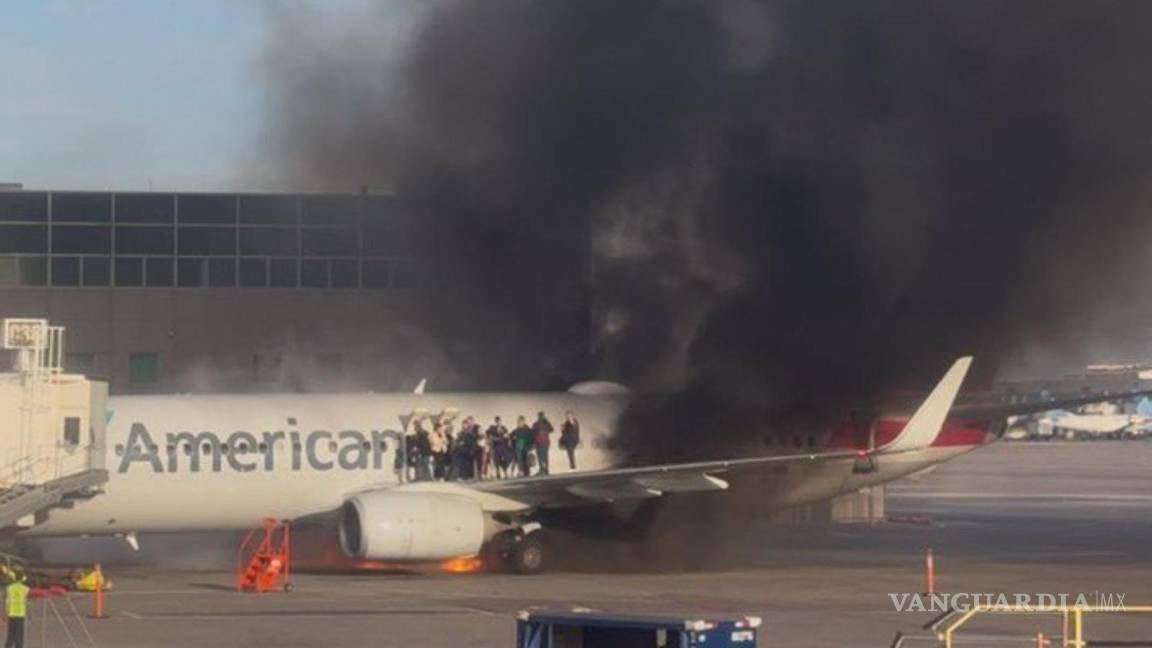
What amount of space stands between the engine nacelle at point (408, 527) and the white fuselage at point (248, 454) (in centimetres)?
206

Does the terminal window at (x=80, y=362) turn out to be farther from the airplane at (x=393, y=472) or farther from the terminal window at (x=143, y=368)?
the airplane at (x=393, y=472)

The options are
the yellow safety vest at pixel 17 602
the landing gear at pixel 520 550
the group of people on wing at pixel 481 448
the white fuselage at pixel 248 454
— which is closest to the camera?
the yellow safety vest at pixel 17 602

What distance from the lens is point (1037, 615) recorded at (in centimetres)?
2861

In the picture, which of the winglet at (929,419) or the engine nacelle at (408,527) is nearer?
the engine nacelle at (408,527)

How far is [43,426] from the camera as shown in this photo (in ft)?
105

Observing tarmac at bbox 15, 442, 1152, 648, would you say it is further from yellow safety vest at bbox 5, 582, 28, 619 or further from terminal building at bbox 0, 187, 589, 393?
terminal building at bbox 0, 187, 589, 393

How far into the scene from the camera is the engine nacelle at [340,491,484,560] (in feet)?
109

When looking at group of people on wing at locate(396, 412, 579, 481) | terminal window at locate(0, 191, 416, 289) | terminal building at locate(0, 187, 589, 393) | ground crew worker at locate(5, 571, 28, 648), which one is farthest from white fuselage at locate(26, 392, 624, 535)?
terminal window at locate(0, 191, 416, 289)

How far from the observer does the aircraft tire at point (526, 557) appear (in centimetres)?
3506

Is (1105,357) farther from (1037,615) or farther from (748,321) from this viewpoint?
(1037,615)

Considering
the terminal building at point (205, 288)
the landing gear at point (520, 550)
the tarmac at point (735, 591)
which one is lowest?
the tarmac at point (735, 591)

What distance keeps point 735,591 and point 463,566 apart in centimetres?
615

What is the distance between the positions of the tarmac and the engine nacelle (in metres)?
0.52

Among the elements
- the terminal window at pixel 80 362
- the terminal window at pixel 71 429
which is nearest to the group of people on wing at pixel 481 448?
the terminal window at pixel 71 429
